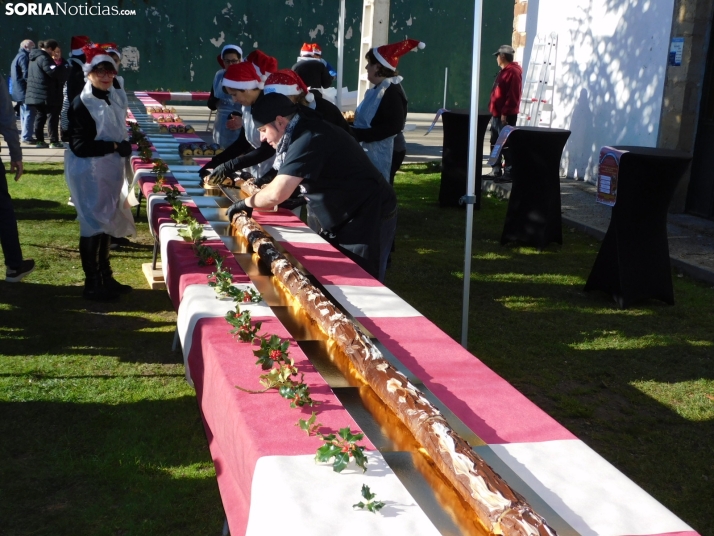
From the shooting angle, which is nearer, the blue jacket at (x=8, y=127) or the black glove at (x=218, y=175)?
the black glove at (x=218, y=175)

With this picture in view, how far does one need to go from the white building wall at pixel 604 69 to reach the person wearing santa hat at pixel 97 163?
6288 millimetres

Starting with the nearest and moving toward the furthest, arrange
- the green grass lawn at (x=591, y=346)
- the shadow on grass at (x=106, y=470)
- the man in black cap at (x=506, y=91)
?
the shadow on grass at (x=106, y=470), the green grass lawn at (x=591, y=346), the man in black cap at (x=506, y=91)

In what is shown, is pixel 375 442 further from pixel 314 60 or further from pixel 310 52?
pixel 310 52

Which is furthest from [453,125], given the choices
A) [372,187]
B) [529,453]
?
[529,453]

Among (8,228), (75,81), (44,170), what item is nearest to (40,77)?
(44,170)

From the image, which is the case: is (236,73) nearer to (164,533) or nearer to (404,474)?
(164,533)

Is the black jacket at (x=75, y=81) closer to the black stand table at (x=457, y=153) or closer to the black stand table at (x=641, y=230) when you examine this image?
the black stand table at (x=641, y=230)

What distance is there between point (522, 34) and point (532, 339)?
8563 millimetres

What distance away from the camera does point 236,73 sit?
455 cm

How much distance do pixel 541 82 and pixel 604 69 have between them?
1.59 meters

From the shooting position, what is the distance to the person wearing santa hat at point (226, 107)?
6.99 m

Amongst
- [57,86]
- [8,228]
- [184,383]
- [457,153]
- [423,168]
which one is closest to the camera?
[184,383]

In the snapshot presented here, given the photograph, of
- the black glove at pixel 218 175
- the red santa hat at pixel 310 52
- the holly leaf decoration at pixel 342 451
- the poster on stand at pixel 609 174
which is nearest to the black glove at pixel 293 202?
the black glove at pixel 218 175

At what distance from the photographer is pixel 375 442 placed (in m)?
2.05
